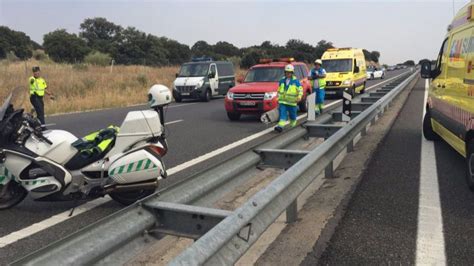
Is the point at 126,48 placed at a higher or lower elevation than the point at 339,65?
higher

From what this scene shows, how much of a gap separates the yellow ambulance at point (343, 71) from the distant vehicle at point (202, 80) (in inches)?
214

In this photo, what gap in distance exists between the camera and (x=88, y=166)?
511cm

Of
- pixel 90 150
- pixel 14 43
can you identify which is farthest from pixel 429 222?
pixel 14 43

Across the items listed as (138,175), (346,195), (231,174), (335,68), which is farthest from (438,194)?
(335,68)

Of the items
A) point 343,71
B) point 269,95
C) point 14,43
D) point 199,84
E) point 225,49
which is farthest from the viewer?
point 225,49

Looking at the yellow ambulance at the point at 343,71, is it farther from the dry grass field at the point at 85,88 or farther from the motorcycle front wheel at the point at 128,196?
the motorcycle front wheel at the point at 128,196

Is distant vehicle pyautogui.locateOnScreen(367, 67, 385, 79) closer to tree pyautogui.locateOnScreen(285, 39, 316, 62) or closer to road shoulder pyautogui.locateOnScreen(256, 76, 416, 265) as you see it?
tree pyautogui.locateOnScreen(285, 39, 316, 62)

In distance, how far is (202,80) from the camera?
22.9 metres

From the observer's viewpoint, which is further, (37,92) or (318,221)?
(37,92)

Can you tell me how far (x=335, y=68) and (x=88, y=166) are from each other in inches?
748

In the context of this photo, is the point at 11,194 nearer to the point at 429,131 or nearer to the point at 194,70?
the point at 429,131

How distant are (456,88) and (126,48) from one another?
6804 centimetres

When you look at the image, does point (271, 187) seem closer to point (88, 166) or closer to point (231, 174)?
point (231, 174)

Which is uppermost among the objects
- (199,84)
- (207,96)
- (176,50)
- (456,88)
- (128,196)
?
(176,50)
